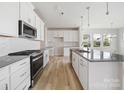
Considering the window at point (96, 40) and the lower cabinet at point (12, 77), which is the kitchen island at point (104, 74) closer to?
the lower cabinet at point (12, 77)

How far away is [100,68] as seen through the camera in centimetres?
222

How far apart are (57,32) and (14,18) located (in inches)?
307

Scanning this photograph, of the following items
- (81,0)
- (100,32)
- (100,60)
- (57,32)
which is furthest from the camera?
(100,32)

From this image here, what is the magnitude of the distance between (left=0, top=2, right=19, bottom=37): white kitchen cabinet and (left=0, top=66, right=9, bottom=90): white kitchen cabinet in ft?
2.65

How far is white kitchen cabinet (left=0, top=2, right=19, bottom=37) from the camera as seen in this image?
2.14 meters

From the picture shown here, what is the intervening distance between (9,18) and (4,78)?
130 centimetres

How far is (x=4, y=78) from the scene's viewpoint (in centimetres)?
156

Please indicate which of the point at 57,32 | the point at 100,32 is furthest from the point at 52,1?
the point at 100,32

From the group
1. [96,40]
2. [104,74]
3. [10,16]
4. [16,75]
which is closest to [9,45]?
[10,16]

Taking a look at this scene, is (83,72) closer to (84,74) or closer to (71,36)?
(84,74)

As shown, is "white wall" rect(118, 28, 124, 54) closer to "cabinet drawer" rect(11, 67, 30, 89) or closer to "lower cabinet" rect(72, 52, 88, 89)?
"lower cabinet" rect(72, 52, 88, 89)

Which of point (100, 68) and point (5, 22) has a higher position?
point (5, 22)

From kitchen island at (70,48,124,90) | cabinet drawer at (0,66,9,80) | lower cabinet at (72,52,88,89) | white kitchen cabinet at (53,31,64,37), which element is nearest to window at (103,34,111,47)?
white kitchen cabinet at (53,31,64,37)

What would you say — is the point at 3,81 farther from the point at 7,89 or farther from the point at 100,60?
the point at 100,60
